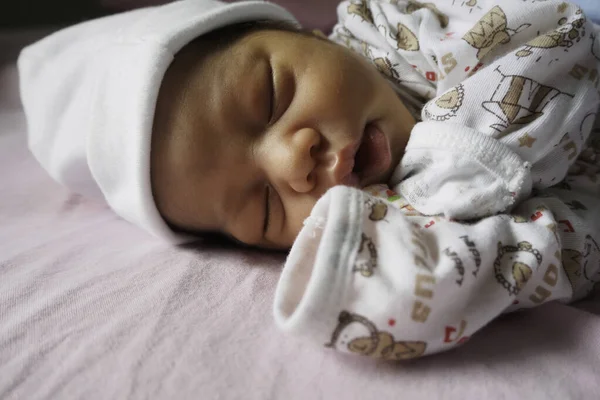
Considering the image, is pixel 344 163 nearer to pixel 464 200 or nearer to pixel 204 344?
pixel 464 200

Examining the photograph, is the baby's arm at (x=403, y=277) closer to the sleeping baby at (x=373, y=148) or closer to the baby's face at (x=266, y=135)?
the sleeping baby at (x=373, y=148)

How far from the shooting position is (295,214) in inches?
32.7

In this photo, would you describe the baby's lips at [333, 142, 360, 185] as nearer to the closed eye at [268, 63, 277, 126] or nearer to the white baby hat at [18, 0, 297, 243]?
the closed eye at [268, 63, 277, 126]

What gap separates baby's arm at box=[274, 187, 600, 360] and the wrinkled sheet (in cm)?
3

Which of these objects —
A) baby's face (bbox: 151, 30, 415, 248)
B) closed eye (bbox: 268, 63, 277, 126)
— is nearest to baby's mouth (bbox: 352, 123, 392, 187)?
baby's face (bbox: 151, 30, 415, 248)

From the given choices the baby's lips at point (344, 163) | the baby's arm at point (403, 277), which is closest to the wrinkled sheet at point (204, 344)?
the baby's arm at point (403, 277)

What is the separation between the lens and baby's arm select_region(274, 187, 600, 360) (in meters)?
0.57

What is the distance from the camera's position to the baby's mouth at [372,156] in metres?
0.85

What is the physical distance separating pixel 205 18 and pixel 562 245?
2.19 ft

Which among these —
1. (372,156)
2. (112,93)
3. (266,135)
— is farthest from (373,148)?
(112,93)

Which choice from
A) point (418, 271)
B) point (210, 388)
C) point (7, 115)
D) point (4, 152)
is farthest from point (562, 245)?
point (7, 115)

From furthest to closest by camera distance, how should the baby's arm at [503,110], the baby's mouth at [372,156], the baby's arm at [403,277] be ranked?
the baby's mouth at [372,156]
the baby's arm at [503,110]
the baby's arm at [403,277]

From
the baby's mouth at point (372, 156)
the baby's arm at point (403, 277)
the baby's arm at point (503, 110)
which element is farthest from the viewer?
the baby's mouth at point (372, 156)

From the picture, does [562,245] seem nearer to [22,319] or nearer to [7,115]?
[22,319]
